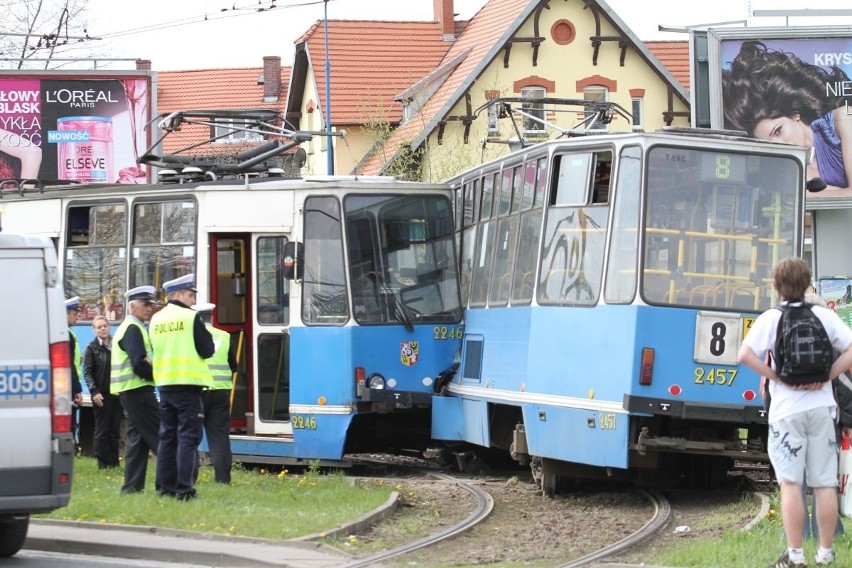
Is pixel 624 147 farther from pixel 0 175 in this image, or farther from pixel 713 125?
pixel 0 175

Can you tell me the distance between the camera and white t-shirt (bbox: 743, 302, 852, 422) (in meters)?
9.08

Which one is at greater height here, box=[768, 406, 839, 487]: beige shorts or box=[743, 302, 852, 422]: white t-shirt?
box=[743, 302, 852, 422]: white t-shirt

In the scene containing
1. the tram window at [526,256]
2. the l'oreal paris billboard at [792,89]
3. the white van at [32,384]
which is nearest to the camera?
the white van at [32,384]

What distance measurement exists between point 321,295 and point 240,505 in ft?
13.4

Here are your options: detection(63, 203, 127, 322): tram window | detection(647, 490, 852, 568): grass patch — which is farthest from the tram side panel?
detection(63, 203, 127, 322): tram window

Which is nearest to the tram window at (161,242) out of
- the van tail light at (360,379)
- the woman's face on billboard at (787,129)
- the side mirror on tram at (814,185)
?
the van tail light at (360,379)

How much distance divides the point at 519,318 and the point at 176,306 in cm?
329

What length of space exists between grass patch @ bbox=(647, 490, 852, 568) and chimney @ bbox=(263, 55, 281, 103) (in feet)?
177

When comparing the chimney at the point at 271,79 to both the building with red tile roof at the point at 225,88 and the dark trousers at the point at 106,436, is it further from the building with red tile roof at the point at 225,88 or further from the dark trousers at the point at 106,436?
the dark trousers at the point at 106,436

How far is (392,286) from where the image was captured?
54.6ft

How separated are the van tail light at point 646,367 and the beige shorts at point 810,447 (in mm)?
3558

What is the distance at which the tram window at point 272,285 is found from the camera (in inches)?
656

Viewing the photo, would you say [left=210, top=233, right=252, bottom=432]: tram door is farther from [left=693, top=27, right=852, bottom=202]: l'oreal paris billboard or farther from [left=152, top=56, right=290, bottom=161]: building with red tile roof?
[left=152, top=56, right=290, bottom=161]: building with red tile roof

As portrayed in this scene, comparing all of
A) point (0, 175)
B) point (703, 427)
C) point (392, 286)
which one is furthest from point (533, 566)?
point (0, 175)
